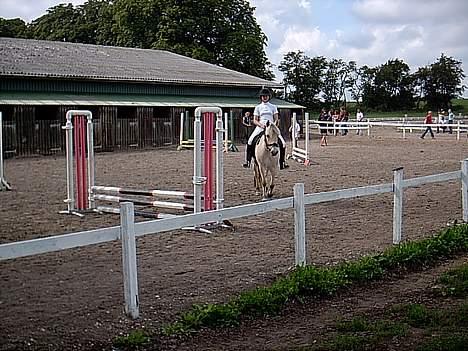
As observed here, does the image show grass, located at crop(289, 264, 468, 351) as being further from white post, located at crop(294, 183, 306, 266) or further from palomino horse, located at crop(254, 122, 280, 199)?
palomino horse, located at crop(254, 122, 280, 199)

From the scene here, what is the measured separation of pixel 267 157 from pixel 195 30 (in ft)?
162

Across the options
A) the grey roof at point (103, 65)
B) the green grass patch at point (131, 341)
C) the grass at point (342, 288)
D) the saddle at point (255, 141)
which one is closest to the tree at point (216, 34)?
the grey roof at point (103, 65)

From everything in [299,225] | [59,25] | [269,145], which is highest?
[59,25]

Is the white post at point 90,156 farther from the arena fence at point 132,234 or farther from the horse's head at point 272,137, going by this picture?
the arena fence at point 132,234

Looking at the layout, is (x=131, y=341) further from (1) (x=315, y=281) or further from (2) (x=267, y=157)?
(2) (x=267, y=157)

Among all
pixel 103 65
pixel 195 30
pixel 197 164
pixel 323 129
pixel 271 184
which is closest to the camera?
pixel 197 164

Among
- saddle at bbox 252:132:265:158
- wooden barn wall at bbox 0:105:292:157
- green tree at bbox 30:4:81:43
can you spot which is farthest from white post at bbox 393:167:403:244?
green tree at bbox 30:4:81:43

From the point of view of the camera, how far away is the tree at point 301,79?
8844 centimetres

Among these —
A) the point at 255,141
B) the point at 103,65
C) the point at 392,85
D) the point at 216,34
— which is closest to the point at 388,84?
the point at 392,85

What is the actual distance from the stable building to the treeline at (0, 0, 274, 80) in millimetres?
11685

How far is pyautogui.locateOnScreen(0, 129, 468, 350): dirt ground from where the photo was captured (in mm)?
6129

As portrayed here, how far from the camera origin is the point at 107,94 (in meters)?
39.6

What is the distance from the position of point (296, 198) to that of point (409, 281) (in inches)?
60.9

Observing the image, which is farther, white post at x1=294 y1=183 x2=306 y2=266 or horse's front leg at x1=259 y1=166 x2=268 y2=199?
horse's front leg at x1=259 y1=166 x2=268 y2=199
